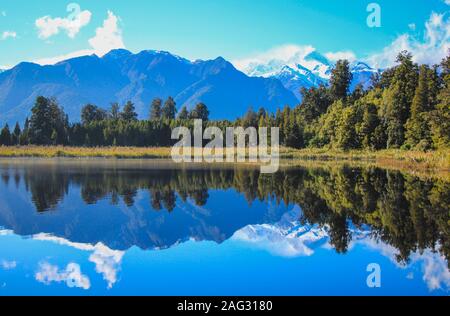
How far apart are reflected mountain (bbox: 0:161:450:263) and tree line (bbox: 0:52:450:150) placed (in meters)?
25.5

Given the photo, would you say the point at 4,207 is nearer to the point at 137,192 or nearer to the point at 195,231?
the point at 137,192

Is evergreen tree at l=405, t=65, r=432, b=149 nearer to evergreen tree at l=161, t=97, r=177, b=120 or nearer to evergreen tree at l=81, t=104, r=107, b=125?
evergreen tree at l=161, t=97, r=177, b=120

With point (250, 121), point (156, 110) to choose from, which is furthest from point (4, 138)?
point (156, 110)

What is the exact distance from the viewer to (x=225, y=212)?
1655 cm

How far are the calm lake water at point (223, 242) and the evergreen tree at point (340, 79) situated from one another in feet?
244

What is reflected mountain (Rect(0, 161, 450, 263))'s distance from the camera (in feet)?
→ 39.3

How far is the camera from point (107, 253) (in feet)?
33.9

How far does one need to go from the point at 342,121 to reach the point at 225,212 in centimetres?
5801

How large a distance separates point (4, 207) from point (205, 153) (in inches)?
2036

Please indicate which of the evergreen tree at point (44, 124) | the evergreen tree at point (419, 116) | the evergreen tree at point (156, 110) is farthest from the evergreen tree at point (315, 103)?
the evergreen tree at point (156, 110)

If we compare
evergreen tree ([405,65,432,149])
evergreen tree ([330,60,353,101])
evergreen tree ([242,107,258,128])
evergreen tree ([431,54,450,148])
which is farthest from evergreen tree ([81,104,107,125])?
evergreen tree ([431,54,450,148])

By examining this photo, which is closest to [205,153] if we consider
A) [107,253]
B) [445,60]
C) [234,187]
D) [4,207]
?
[445,60]

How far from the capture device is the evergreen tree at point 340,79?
92325 millimetres

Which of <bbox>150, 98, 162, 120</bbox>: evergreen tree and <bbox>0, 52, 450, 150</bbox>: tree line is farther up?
<bbox>150, 98, 162, 120</bbox>: evergreen tree
